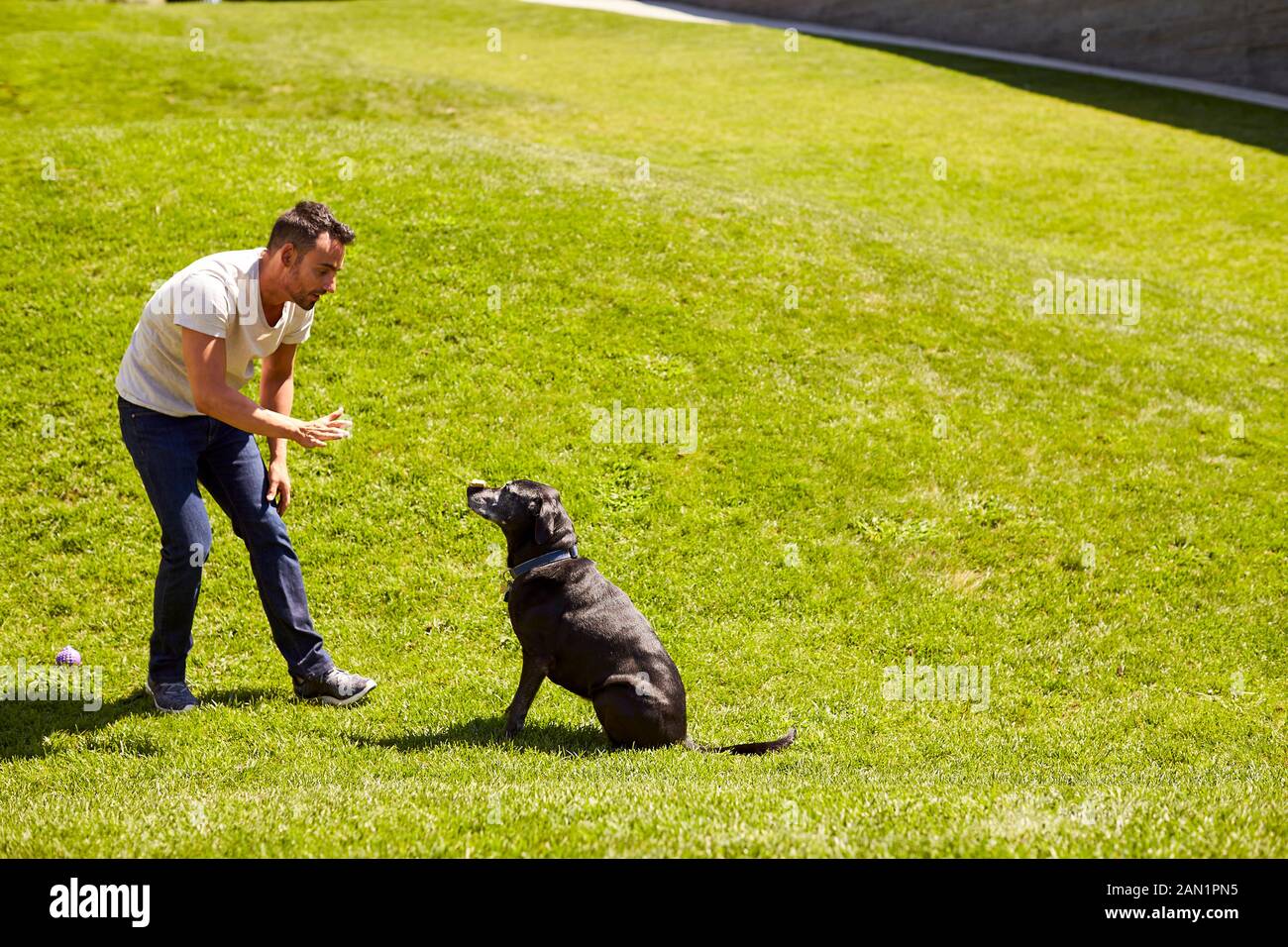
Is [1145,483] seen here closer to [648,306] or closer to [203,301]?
[648,306]

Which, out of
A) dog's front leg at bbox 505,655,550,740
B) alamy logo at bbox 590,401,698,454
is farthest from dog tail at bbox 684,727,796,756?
alamy logo at bbox 590,401,698,454

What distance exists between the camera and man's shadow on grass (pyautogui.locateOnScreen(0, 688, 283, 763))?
6531 mm

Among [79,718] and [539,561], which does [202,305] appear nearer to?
[539,561]

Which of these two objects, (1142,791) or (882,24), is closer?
(1142,791)

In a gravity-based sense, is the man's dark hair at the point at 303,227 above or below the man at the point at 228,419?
above

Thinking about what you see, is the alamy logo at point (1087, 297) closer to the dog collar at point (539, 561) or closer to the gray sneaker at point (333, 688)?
the dog collar at point (539, 561)

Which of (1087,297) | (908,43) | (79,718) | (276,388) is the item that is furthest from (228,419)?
(908,43)

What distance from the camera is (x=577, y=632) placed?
255 inches

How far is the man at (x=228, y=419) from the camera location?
19.8 feet

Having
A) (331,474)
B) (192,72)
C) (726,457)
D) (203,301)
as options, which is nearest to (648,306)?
(726,457)

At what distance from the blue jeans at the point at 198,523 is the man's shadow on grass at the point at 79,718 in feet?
1.33

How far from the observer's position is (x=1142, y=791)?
5547 millimetres

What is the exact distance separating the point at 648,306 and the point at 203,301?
28.5 feet
